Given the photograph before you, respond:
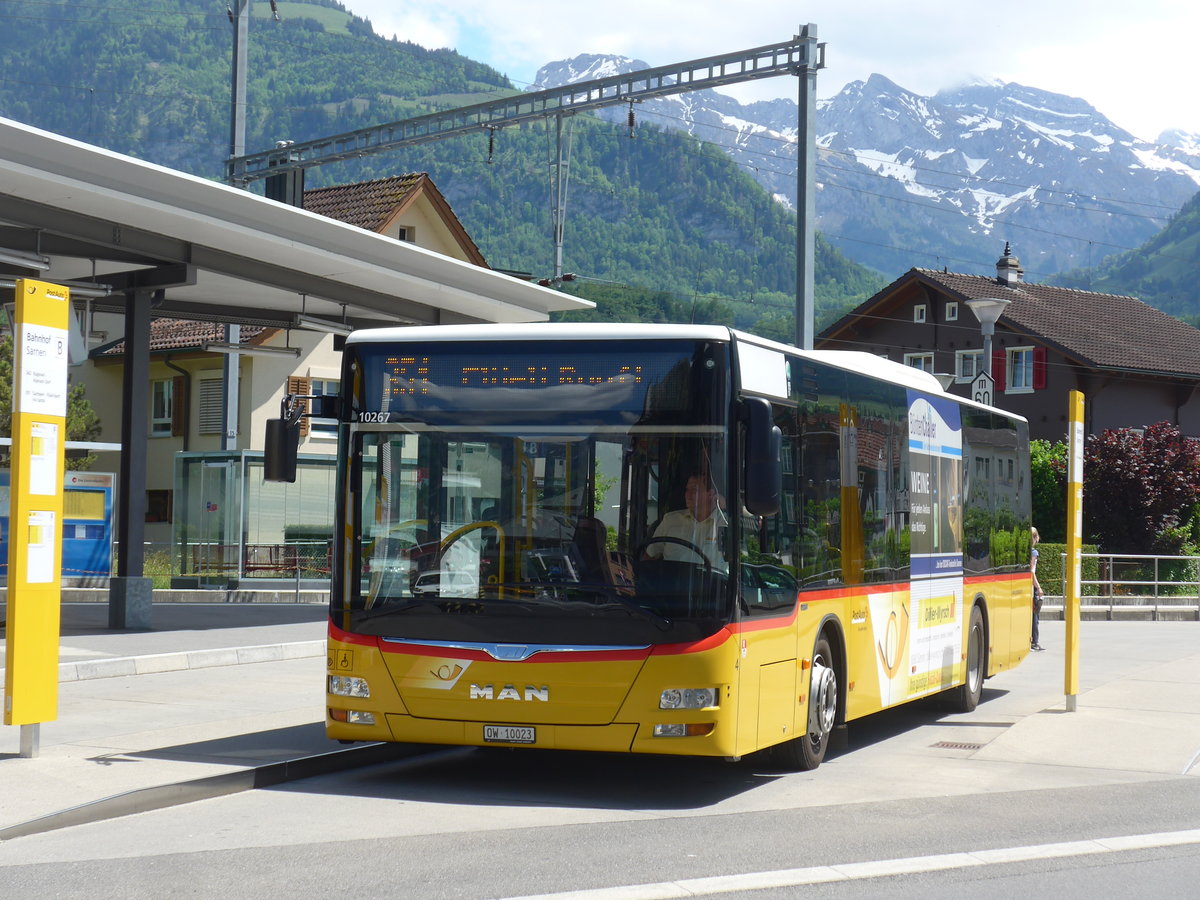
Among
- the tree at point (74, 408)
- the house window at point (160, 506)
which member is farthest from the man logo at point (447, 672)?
the house window at point (160, 506)

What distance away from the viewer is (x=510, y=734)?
954 centimetres

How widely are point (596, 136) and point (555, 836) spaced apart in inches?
6279

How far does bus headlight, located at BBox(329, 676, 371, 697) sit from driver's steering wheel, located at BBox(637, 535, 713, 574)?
1847 millimetres

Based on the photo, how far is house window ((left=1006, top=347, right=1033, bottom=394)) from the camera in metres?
58.5

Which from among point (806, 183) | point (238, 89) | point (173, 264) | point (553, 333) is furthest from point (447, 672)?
point (238, 89)

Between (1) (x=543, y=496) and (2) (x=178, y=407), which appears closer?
(1) (x=543, y=496)

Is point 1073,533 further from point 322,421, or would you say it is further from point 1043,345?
point 1043,345

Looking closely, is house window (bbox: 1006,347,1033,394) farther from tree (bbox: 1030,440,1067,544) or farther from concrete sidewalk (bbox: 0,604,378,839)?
concrete sidewalk (bbox: 0,604,378,839)

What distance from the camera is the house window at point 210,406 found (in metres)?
47.7

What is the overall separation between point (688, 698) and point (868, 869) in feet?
5.95

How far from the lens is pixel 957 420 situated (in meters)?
14.8

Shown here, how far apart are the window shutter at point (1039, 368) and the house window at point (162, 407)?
29257mm

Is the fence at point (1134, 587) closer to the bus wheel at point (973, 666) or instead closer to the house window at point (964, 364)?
the bus wheel at point (973, 666)

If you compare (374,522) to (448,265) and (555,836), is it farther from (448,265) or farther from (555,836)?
(448,265)
